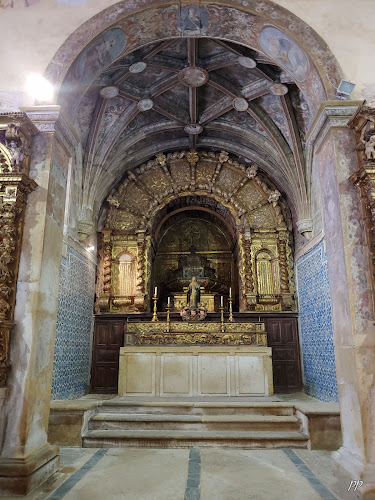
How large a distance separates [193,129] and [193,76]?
1853 mm

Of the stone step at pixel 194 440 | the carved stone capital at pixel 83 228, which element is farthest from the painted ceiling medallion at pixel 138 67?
the stone step at pixel 194 440

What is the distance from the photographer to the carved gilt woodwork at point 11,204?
458 cm

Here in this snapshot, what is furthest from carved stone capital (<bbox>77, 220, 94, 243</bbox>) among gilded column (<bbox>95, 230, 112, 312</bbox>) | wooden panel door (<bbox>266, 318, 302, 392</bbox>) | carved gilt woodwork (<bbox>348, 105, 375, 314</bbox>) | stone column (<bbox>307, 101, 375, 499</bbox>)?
carved gilt woodwork (<bbox>348, 105, 375, 314</bbox>)

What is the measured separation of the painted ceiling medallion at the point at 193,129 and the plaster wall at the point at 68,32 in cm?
522

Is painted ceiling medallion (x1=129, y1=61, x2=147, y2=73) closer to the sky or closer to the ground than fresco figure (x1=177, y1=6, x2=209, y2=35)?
closer to the sky

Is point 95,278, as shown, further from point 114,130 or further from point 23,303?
point 23,303

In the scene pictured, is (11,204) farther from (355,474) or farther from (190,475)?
(355,474)

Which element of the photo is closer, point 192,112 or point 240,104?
point 240,104

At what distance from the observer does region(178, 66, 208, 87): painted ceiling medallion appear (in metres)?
9.31

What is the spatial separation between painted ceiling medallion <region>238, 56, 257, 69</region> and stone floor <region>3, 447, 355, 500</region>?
8.03m

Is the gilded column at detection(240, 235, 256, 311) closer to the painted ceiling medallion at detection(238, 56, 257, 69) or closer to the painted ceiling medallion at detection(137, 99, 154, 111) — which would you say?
the painted ceiling medallion at detection(137, 99, 154, 111)

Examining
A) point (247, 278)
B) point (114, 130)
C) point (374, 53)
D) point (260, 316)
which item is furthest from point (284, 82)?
point (260, 316)

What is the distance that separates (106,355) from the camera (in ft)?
36.0

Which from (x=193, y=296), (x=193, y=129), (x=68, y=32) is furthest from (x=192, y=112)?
(x=68, y=32)
